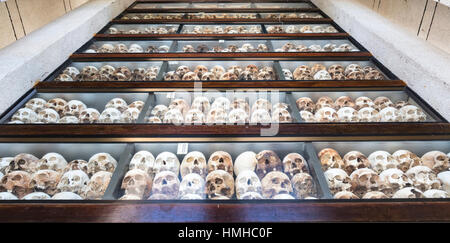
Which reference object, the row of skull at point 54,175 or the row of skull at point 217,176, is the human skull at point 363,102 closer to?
the row of skull at point 217,176

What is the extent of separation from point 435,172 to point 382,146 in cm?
32

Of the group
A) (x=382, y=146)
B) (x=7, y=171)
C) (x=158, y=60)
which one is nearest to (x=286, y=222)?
(x=382, y=146)

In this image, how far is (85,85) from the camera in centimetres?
256

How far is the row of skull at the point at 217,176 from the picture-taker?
1723mm

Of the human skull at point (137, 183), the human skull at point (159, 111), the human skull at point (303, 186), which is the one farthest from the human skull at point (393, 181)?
the human skull at point (159, 111)

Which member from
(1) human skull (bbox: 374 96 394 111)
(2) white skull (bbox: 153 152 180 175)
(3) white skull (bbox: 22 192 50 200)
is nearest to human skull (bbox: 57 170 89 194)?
(3) white skull (bbox: 22 192 50 200)

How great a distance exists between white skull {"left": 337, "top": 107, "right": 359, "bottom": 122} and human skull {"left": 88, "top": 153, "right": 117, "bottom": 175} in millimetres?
1586

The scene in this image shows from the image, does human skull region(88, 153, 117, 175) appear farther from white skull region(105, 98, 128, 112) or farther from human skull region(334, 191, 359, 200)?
human skull region(334, 191, 359, 200)

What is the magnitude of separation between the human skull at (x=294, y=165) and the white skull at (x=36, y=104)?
1.85m

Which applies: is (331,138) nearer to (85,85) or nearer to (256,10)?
(85,85)

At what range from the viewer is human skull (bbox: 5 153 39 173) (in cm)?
184

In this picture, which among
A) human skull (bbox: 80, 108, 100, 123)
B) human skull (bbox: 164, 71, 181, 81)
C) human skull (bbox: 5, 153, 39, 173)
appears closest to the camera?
human skull (bbox: 5, 153, 39, 173)

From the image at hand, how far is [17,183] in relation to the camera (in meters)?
1.74

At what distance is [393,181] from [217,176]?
38.5 inches
